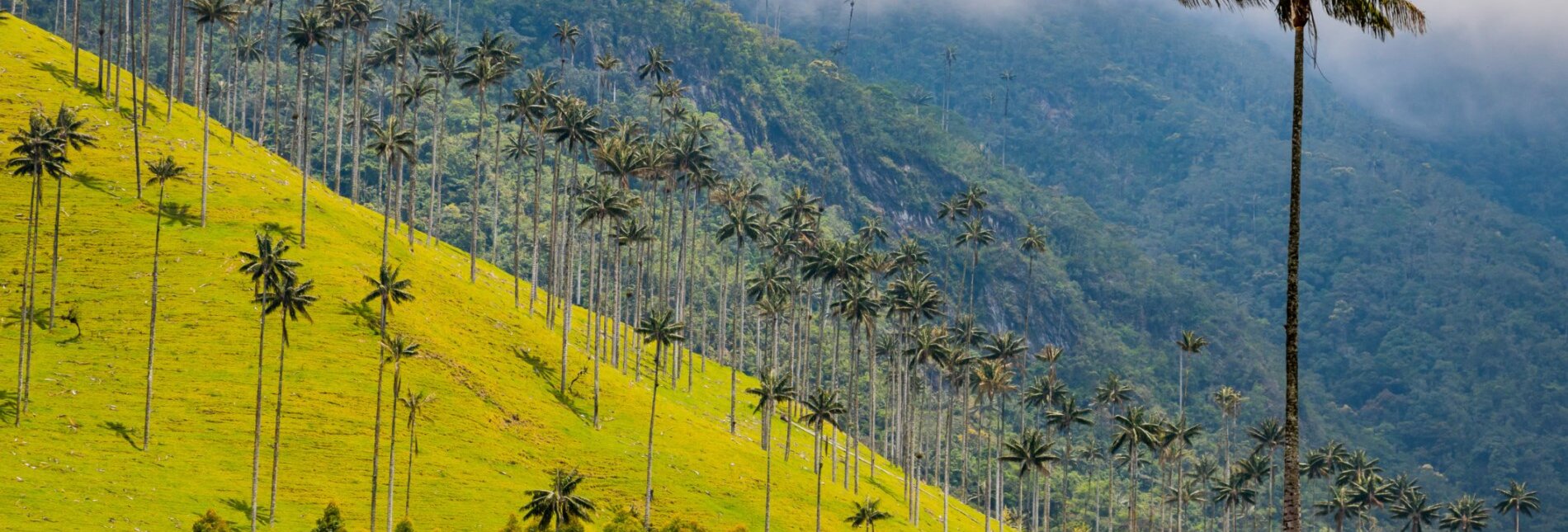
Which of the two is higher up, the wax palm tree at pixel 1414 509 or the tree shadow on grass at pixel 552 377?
the tree shadow on grass at pixel 552 377

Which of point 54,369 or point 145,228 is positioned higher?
point 145,228

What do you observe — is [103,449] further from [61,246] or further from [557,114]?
[557,114]

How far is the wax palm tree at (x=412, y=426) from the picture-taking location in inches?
4141

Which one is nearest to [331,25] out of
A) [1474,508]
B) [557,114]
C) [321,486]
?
[557,114]

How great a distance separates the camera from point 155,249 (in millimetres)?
122875

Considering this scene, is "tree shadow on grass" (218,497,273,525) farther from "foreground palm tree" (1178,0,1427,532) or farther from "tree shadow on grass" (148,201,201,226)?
"foreground palm tree" (1178,0,1427,532)

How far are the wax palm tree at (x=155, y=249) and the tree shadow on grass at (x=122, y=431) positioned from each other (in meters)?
0.58

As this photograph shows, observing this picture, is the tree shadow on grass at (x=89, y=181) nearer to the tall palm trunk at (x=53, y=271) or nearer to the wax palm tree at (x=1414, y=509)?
the tall palm trunk at (x=53, y=271)

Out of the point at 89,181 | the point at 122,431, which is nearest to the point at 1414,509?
the point at 122,431

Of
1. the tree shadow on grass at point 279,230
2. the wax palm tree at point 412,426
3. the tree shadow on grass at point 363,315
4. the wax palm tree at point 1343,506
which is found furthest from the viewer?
the wax palm tree at point 1343,506

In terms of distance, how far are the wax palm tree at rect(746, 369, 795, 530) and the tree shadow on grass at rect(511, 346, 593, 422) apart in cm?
1675

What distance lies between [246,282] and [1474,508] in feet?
477

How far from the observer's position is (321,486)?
341 feet

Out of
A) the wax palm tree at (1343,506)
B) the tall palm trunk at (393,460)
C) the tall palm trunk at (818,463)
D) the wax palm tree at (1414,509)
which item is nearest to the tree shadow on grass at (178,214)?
the tall palm trunk at (393,460)
